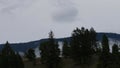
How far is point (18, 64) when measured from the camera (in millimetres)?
115750

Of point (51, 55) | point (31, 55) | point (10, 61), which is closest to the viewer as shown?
point (10, 61)

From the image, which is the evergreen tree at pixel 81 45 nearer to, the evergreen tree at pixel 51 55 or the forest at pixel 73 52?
the forest at pixel 73 52

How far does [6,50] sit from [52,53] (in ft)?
48.7

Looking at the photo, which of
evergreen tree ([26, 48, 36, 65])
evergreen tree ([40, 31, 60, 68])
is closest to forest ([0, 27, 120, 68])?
evergreen tree ([40, 31, 60, 68])

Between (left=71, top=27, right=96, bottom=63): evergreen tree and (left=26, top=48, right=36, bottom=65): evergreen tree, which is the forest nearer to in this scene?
(left=71, top=27, right=96, bottom=63): evergreen tree

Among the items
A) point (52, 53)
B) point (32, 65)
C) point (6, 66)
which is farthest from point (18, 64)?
point (32, 65)

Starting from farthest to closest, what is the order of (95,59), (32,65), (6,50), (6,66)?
(32,65) → (95,59) → (6,50) → (6,66)

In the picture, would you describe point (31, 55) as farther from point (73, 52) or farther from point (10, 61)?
point (10, 61)

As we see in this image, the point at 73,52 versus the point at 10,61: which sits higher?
the point at 73,52

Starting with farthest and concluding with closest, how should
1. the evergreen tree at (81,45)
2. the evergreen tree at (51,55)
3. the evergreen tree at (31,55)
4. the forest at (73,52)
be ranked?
the evergreen tree at (31,55) → the evergreen tree at (81,45) → the evergreen tree at (51,55) → the forest at (73,52)

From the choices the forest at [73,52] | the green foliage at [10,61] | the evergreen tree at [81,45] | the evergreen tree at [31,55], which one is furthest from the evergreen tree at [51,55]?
Answer: the evergreen tree at [31,55]

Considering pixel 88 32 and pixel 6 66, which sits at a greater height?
pixel 88 32

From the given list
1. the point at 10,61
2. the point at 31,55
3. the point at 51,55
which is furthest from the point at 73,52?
the point at 31,55

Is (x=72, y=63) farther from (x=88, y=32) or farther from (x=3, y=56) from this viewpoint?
(x=3, y=56)
